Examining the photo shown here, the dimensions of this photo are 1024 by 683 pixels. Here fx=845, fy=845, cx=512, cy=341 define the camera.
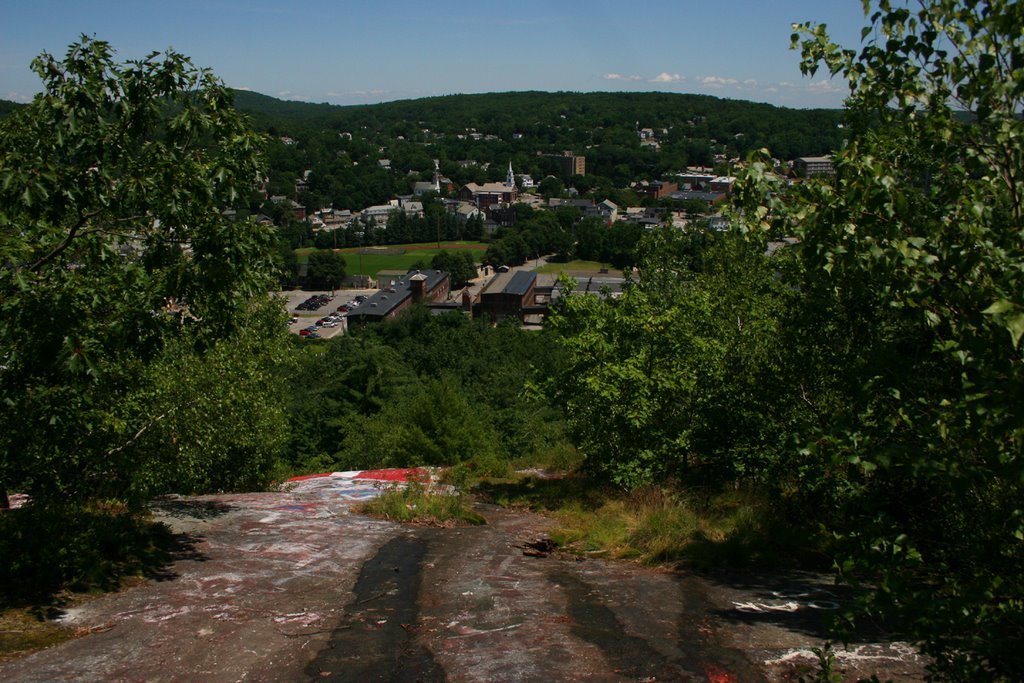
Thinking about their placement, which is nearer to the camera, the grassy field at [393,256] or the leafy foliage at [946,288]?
the leafy foliage at [946,288]

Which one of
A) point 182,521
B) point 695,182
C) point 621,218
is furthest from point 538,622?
point 695,182

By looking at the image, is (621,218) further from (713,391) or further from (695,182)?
(713,391)

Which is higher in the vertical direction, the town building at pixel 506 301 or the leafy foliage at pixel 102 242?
the leafy foliage at pixel 102 242

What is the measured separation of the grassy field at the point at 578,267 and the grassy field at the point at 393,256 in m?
11.3

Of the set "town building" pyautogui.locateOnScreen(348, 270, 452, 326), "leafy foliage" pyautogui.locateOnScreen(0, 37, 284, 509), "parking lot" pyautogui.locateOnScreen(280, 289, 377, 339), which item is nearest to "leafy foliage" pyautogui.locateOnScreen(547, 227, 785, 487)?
"leafy foliage" pyautogui.locateOnScreen(0, 37, 284, 509)

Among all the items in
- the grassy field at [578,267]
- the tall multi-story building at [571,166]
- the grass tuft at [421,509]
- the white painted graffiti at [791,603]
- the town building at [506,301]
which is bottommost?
the town building at [506,301]

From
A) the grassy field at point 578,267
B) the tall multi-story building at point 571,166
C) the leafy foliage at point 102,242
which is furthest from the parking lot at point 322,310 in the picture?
the tall multi-story building at point 571,166

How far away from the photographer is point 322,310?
267 feet

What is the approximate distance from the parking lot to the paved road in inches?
2250

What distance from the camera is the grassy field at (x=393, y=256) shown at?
332 feet

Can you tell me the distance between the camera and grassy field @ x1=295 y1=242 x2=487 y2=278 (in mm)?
101312

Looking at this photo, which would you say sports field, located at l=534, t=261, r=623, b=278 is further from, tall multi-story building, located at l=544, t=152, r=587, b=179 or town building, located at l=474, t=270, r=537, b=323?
tall multi-story building, located at l=544, t=152, r=587, b=179

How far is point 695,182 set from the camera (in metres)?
155

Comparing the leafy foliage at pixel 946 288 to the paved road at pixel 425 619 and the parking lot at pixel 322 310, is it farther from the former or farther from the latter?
the parking lot at pixel 322 310
